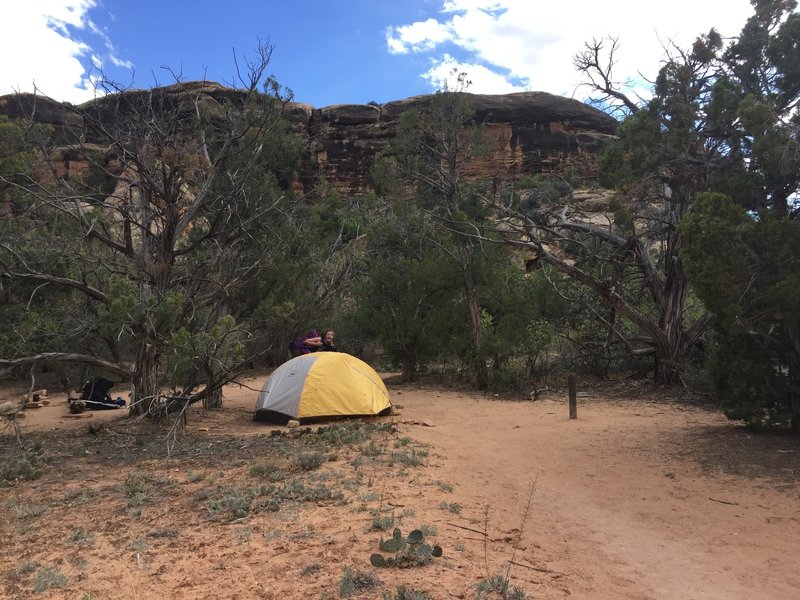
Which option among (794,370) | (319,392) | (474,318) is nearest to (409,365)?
(474,318)

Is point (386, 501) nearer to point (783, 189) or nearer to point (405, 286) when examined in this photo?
point (783, 189)

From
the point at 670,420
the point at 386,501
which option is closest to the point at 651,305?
the point at 670,420

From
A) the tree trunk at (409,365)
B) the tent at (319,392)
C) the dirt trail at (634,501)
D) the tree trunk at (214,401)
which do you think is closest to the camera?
the dirt trail at (634,501)

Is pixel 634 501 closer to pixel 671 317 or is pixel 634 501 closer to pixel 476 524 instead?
pixel 476 524

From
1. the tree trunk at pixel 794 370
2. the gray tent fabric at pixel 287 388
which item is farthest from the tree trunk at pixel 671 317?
the gray tent fabric at pixel 287 388

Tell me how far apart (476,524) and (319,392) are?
5.64 m

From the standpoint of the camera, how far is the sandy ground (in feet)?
12.2

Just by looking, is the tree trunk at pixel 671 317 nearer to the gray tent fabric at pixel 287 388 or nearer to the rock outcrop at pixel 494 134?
the gray tent fabric at pixel 287 388

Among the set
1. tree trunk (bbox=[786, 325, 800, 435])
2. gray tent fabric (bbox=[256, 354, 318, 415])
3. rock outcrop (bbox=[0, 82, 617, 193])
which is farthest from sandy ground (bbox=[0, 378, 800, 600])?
rock outcrop (bbox=[0, 82, 617, 193])

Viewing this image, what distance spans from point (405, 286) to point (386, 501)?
11.3 meters

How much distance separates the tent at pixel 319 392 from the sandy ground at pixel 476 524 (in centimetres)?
127

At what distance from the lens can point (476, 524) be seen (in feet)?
15.9

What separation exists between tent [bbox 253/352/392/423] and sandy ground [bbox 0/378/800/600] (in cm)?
127

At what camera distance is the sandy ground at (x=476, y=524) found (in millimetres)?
3705
